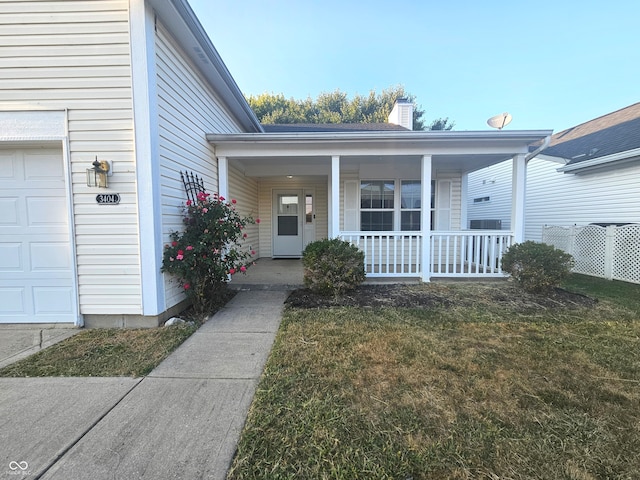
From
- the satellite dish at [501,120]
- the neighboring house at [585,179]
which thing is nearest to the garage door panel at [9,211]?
the satellite dish at [501,120]

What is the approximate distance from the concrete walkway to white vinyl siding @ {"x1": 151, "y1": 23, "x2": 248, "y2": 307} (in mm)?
1530

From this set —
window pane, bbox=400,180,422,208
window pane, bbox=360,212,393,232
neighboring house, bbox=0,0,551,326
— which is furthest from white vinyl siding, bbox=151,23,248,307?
window pane, bbox=400,180,422,208

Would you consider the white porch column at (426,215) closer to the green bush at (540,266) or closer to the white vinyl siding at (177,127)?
the green bush at (540,266)

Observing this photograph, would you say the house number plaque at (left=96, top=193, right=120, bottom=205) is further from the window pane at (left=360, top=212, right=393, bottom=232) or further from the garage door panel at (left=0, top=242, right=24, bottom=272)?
the window pane at (left=360, top=212, right=393, bottom=232)

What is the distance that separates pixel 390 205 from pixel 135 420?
22.6 ft

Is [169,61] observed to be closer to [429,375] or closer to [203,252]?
[203,252]

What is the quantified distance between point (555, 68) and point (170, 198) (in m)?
16.3

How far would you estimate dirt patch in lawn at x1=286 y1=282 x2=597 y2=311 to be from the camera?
4395mm

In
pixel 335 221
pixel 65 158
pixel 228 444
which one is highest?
pixel 65 158

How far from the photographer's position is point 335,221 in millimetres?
5504

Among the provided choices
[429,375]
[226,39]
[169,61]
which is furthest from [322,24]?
[429,375]

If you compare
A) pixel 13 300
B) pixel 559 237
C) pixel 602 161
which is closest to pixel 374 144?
pixel 13 300

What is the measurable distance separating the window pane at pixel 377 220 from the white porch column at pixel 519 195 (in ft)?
9.28

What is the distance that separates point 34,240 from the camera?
3496 millimetres
